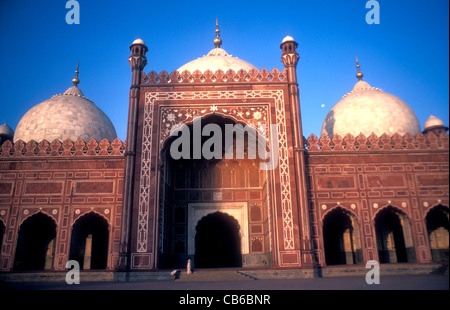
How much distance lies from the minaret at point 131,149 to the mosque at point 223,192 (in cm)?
4

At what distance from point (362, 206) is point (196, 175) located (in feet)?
21.3

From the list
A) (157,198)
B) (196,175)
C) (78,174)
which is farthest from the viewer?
(196,175)

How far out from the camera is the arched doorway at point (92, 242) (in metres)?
12.8

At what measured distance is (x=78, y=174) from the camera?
1209 cm

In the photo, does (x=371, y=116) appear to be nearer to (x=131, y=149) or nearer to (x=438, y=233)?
(x=438, y=233)

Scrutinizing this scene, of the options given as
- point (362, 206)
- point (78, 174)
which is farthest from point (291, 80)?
point (78, 174)

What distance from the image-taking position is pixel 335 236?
1389 cm

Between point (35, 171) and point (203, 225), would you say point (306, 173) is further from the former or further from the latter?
point (35, 171)

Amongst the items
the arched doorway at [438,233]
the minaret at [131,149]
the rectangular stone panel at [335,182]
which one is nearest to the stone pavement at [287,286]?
the minaret at [131,149]

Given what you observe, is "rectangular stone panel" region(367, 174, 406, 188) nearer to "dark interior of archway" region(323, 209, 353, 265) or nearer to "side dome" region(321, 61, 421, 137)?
"dark interior of archway" region(323, 209, 353, 265)

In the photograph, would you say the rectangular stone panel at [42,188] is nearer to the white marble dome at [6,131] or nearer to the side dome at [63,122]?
the side dome at [63,122]

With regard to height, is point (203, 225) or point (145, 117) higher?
point (145, 117)

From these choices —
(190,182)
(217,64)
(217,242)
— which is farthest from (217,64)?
(217,242)

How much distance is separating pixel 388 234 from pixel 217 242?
6.88 metres
